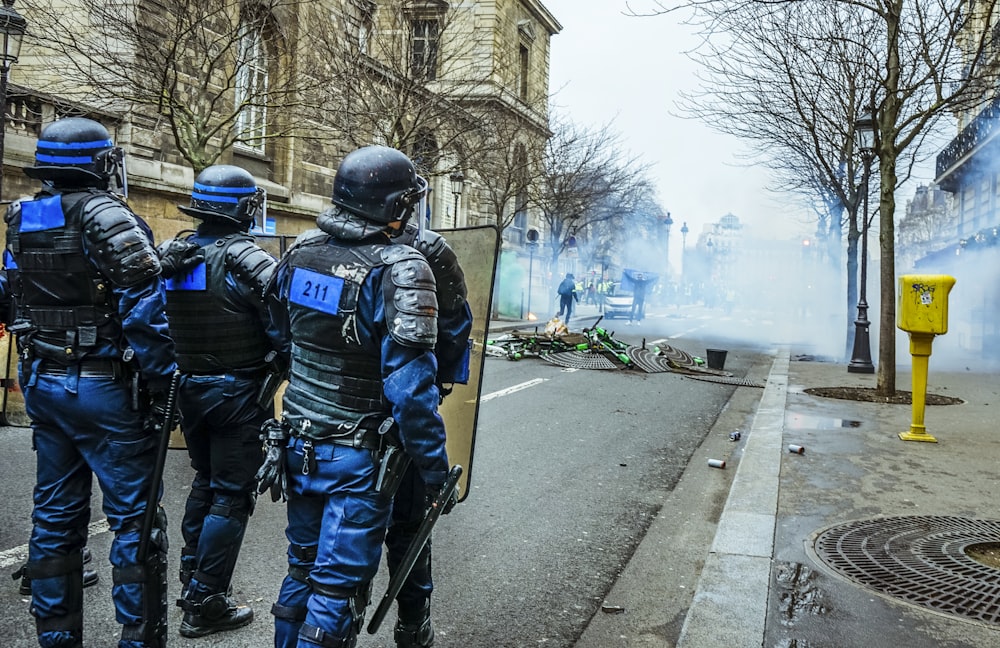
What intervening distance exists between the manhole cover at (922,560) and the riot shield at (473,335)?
1.93 meters

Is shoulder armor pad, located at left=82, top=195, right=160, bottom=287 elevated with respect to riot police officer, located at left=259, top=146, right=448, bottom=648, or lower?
elevated

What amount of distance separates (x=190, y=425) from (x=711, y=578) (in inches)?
95.0

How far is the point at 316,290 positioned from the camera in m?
2.54

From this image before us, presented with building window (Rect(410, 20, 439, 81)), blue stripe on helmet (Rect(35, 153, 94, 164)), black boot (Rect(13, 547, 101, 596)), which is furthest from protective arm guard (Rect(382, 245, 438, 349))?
building window (Rect(410, 20, 439, 81))

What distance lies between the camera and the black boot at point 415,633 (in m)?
2.97

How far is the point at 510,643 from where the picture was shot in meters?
3.29

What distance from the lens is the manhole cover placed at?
366 cm

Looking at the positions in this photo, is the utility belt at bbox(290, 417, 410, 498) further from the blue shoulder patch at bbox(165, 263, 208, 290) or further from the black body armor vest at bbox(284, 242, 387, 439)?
the blue shoulder patch at bbox(165, 263, 208, 290)

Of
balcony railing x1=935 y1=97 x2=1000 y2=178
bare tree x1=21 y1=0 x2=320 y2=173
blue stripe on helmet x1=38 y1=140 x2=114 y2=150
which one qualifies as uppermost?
balcony railing x1=935 y1=97 x2=1000 y2=178

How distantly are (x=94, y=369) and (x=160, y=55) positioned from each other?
11585 mm

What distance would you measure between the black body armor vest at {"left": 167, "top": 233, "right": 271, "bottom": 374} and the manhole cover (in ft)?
9.48

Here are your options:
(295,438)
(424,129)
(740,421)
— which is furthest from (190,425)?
(424,129)

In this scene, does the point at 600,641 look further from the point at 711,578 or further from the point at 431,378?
the point at 431,378

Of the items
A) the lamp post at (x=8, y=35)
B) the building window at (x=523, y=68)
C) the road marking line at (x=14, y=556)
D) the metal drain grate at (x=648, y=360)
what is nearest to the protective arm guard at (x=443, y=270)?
the road marking line at (x=14, y=556)
